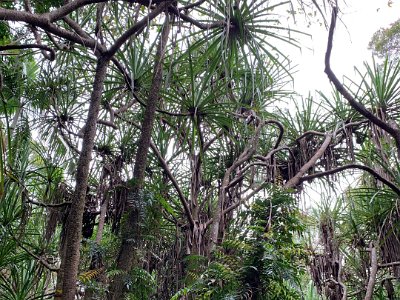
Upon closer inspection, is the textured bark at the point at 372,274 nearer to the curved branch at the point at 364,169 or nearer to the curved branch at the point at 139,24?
the curved branch at the point at 364,169

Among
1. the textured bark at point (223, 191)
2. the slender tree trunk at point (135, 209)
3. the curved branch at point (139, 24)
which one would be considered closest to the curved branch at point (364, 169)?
the textured bark at point (223, 191)

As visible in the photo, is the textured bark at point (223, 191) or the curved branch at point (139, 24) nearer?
the curved branch at point (139, 24)

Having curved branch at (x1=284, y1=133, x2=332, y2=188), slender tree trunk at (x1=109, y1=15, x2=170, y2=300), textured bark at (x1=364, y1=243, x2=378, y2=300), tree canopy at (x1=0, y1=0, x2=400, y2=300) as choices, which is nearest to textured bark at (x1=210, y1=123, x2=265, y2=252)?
tree canopy at (x1=0, y1=0, x2=400, y2=300)

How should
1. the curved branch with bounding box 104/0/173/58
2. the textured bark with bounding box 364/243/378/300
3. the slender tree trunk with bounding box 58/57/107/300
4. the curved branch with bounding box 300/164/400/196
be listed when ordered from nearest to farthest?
→ the slender tree trunk with bounding box 58/57/107/300 → the curved branch with bounding box 104/0/173/58 → the curved branch with bounding box 300/164/400/196 → the textured bark with bounding box 364/243/378/300

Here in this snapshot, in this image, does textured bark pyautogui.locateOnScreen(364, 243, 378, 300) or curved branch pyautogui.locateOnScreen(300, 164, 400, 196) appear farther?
textured bark pyautogui.locateOnScreen(364, 243, 378, 300)

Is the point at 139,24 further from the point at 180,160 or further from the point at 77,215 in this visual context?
the point at 180,160

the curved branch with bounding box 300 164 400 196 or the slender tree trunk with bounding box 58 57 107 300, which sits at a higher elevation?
the curved branch with bounding box 300 164 400 196

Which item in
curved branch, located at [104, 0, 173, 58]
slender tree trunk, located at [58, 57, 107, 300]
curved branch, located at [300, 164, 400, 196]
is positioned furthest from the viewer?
curved branch, located at [300, 164, 400, 196]

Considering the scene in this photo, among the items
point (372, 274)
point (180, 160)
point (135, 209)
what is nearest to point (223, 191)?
point (180, 160)

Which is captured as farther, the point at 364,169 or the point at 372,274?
the point at 372,274

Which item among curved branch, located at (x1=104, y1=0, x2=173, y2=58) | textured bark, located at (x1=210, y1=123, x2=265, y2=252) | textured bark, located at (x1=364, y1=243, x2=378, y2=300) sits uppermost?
curved branch, located at (x1=104, y1=0, x2=173, y2=58)

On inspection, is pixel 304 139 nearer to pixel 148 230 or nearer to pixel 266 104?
pixel 266 104

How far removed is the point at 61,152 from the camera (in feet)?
10.1

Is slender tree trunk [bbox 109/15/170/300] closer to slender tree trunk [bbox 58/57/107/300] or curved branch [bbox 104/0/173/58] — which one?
curved branch [bbox 104/0/173/58]
